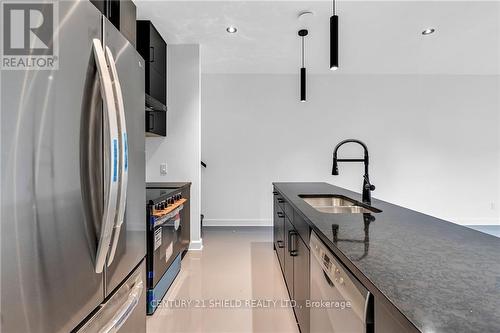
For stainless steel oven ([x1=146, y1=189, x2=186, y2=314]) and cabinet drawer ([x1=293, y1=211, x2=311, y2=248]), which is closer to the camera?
cabinet drawer ([x1=293, y1=211, x2=311, y2=248])

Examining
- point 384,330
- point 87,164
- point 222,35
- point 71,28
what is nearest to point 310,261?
point 384,330

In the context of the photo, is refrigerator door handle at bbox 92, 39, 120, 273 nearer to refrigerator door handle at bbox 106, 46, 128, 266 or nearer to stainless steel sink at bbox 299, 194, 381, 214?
refrigerator door handle at bbox 106, 46, 128, 266

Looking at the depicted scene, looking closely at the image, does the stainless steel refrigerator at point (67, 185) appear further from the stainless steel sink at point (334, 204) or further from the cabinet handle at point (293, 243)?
the stainless steel sink at point (334, 204)

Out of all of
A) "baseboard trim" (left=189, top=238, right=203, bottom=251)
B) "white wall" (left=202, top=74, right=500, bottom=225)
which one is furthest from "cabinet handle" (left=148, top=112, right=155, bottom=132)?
"white wall" (left=202, top=74, right=500, bottom=225)

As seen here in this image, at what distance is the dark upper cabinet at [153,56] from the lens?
2926 millimetres

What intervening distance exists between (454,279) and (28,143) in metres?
1.15

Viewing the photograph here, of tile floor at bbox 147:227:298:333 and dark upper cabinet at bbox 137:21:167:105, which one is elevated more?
dark upper cabinet at bbox 137:21:167:105

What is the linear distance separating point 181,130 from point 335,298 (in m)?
3.01

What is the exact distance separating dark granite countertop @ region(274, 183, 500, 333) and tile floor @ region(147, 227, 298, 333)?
123cm

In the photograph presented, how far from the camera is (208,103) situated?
496 cm

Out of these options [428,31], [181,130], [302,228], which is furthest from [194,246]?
[428,31]

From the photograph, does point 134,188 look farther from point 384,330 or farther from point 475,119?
point 475,119

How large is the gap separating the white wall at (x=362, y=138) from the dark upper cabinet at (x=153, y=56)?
1642mm

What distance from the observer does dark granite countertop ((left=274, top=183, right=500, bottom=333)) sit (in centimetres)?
55
